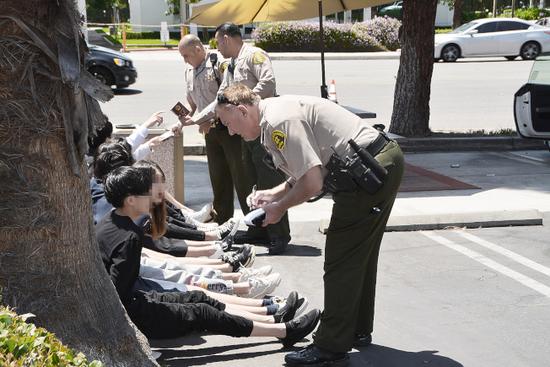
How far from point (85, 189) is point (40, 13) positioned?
0.85 metres

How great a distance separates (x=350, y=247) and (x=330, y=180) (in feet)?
1.33

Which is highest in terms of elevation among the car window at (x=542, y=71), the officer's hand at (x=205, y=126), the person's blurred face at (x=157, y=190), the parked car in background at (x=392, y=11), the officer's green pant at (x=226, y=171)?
the parked car in background at (x=392, y=11)

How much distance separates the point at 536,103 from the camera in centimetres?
1113

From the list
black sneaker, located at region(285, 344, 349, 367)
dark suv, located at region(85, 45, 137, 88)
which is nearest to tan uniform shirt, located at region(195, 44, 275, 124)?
black sneaker, located at region(285, 344, 349, 367)

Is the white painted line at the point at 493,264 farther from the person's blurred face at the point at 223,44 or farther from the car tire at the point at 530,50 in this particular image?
the car tire at the point at 530,50

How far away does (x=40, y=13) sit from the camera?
11.7ft

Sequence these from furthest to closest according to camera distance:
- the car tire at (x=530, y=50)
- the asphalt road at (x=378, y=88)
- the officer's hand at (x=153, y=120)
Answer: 1. the car tire at (x=530, y=50)
2. the asphalt road at (x=378, y=88)
3. the officer's hand at (x=153, y=120)

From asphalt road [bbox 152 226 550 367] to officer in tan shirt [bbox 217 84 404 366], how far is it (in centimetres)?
36

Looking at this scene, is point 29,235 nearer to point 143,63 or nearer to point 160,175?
point 160,175

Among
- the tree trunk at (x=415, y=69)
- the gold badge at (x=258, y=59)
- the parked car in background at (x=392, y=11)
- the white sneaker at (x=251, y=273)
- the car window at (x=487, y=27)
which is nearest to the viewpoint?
the white sneaker at (x=251, y=273)

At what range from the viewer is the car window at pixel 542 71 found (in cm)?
1109

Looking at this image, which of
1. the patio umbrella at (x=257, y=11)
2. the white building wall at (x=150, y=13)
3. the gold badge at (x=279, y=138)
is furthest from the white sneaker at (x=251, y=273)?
the white building wall at (x=150, y=13)

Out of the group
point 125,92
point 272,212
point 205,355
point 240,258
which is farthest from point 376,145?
point 125,92

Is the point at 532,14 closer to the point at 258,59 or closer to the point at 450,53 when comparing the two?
the point at 450,53
